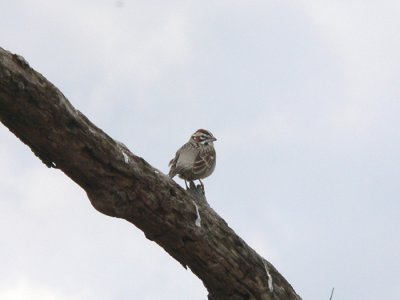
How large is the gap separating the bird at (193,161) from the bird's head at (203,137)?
0.26ft

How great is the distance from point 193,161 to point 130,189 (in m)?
4.63

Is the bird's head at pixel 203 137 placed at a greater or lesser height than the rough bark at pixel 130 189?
greater

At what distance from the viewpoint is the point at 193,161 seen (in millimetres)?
11469

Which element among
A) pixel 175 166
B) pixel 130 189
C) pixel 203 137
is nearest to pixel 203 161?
pixel 175 166

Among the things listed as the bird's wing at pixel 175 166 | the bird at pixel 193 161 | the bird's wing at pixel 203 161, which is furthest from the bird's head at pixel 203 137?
the bird's wing at pixel 175 166

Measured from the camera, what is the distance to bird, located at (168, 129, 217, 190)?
37.1 feet

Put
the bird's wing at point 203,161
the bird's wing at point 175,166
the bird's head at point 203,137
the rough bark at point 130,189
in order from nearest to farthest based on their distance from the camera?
1. the rough bark at point 130,189
2. the bird's wing at point 175,166
3. the bird's wing at point 203,161
4. the bird's head at point 203,137

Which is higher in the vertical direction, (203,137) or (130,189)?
(203,137)

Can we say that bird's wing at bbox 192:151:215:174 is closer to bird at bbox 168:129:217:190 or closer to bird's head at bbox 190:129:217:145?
bird at bbox 168:129:217:190

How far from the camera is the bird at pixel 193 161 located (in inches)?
445

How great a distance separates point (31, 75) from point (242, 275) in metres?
2.59

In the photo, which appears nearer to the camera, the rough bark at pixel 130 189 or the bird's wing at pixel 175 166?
the rough bark at pixel 130 189

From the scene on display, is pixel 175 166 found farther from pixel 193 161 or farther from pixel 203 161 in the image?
pixel 203 161

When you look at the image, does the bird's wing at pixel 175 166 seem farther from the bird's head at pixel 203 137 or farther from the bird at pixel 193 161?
the bird's head at pixel 203 137
